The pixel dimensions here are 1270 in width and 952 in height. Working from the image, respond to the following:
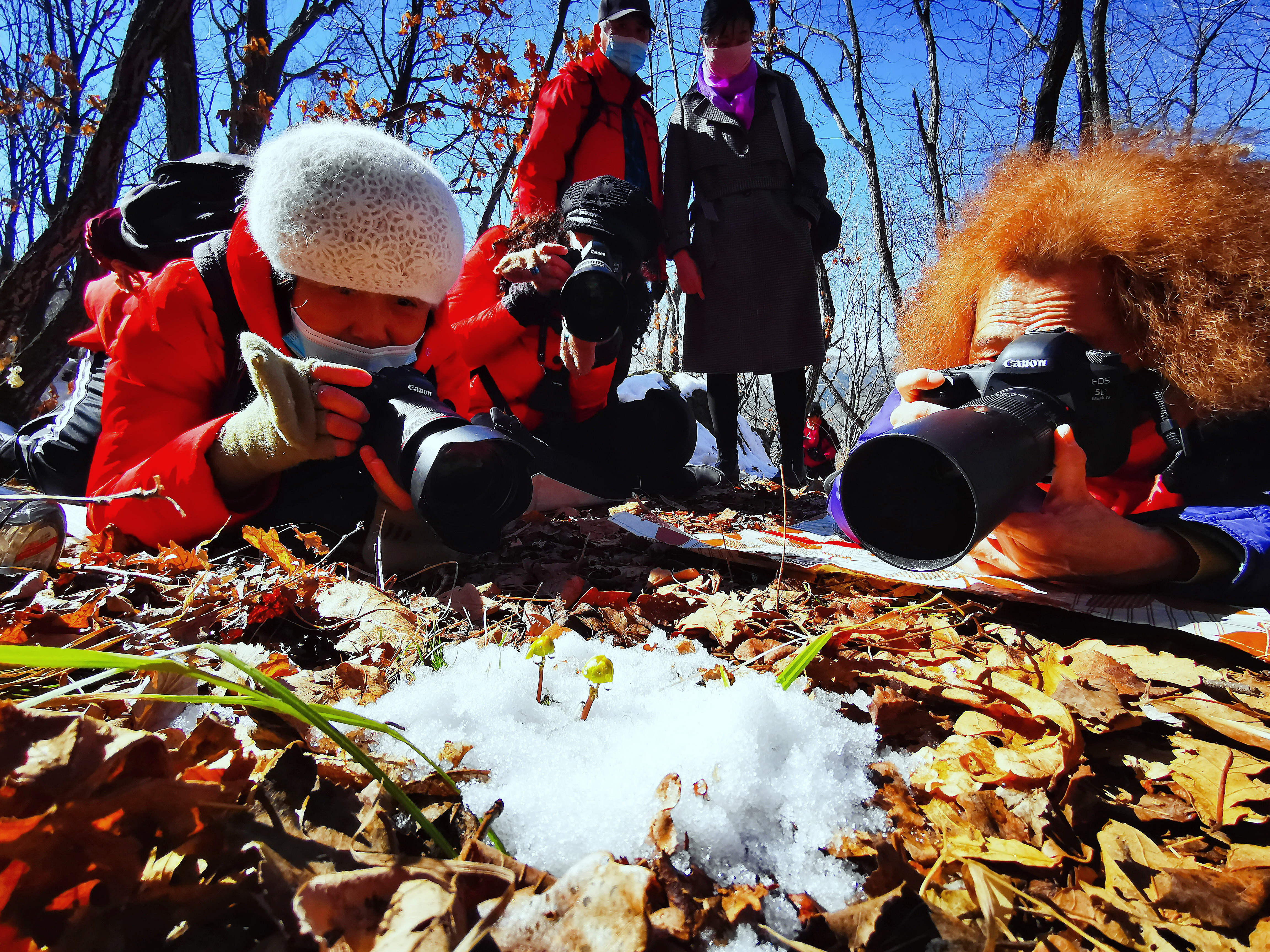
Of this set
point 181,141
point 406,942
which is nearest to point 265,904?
point 406,942

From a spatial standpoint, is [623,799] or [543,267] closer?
[623,799]

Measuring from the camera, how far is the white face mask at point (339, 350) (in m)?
1.50

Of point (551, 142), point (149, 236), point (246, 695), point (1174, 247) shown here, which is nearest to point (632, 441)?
point (551, 142)

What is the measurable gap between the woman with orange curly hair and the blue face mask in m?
2.33

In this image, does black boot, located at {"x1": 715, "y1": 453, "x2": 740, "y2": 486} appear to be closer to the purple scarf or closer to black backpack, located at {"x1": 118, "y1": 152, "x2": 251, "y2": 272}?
the purple scarf

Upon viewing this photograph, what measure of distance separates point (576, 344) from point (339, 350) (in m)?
1.02

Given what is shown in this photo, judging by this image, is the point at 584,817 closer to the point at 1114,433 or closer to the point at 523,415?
the point at 1114,433

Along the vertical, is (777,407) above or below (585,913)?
above

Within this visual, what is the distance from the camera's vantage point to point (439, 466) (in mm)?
1119

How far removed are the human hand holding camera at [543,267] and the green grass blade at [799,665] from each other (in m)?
1.79

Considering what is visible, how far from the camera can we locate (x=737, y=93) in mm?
3211

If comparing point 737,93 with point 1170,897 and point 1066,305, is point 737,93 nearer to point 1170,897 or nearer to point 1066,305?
point 1066,305

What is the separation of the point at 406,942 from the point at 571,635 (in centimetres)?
52

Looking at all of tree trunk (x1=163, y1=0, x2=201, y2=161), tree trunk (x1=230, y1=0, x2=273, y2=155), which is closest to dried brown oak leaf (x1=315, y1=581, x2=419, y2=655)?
tree trunk (x1=163, y1=0, x2=201, y2=161)
